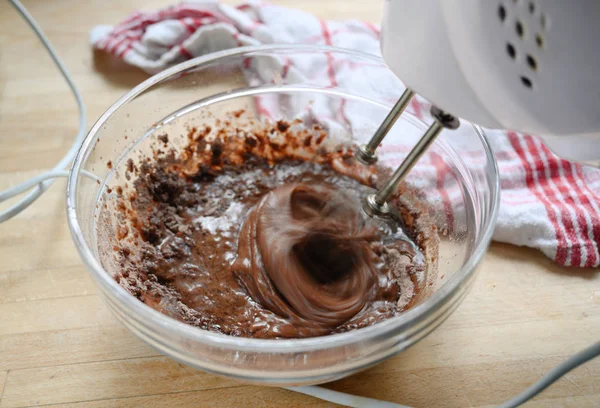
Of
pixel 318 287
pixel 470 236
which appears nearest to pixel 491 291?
pixel 470 236

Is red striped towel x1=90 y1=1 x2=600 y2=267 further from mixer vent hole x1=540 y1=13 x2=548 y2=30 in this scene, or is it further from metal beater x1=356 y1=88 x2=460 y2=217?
mixer vent hole x1=540 y1=13 x2=548 y2=30

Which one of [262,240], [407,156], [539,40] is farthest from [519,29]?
[262,240]

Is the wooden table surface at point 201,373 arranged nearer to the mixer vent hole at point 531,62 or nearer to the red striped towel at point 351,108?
the red striped towel at point 351,108

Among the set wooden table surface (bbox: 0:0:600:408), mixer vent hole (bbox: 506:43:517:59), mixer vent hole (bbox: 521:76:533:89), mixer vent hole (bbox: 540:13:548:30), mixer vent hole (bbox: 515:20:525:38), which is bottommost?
wooden table surface (bbox: 0:0:600:408)

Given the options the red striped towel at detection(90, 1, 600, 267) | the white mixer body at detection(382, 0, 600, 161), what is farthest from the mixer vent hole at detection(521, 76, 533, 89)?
the red striped towel at detection(90, 1, 600, 267)

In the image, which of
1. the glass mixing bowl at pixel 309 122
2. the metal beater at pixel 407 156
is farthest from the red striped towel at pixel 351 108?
the metal beater at pixel 407 156

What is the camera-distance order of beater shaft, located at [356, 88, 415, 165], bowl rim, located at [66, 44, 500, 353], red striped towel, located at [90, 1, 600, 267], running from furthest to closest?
1. red striped towel, located at [90, 1, 600, 267]
2. beater shaft, located at [356, 88, 415, 165]
3. bowl rim, located at [66, 44, 500, 353]
